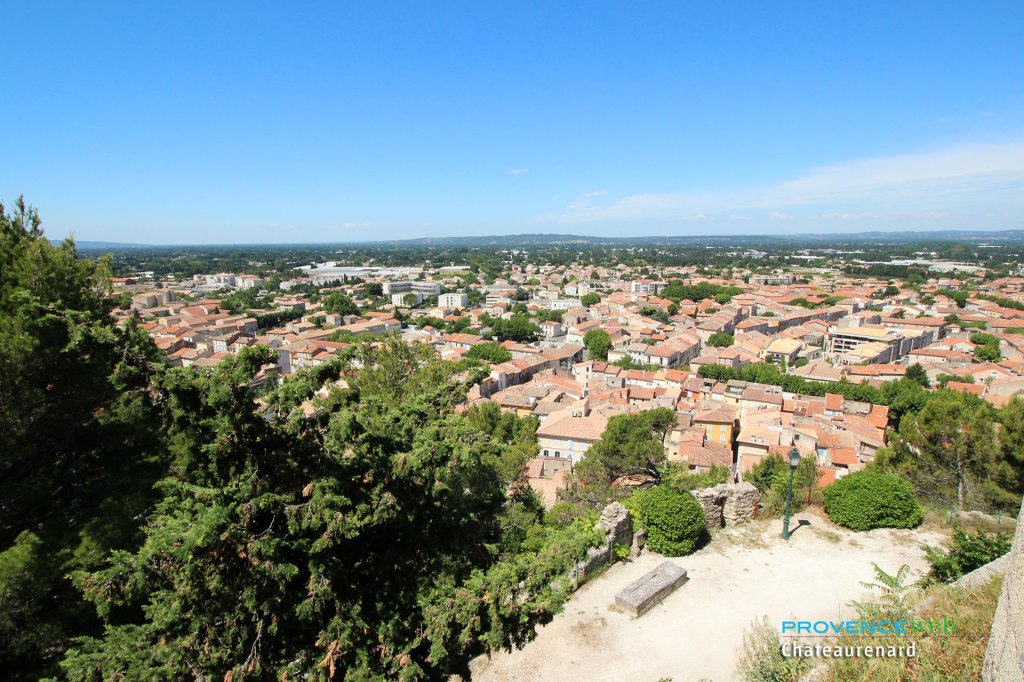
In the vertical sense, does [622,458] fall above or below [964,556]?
below

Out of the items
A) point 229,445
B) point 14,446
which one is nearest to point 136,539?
point 14,446

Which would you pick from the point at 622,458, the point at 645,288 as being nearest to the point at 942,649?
the point at 622,458

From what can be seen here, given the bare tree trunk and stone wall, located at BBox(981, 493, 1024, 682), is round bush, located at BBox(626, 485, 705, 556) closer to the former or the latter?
stone wall, located at BBox(981, 493, 1024, 682)

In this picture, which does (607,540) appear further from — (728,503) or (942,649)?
(942,649)

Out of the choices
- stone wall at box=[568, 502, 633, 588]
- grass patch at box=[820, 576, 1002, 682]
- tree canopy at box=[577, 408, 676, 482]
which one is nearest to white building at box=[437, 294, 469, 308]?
tree canopy at box=[577, 408, 676, 482]

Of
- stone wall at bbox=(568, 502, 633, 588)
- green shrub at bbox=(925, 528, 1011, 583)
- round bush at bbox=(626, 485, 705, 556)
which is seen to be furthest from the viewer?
round bush at bbox=(626, 485, 705, 556)

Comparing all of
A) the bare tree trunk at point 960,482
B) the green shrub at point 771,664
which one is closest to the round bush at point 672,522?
the green shrub at point 771,664
